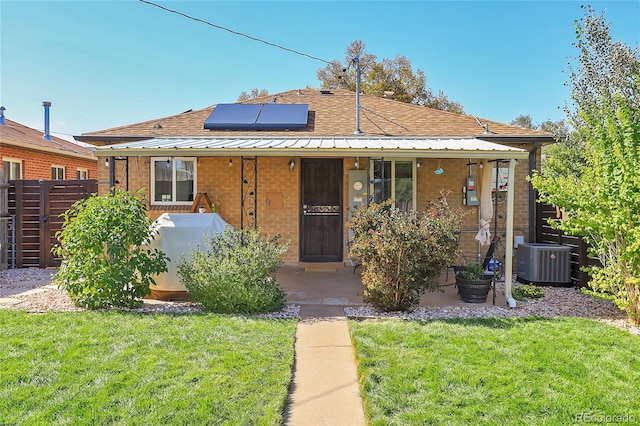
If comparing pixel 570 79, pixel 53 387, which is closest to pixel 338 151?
pixel 53 387

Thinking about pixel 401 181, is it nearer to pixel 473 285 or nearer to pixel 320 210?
pixel 320 210

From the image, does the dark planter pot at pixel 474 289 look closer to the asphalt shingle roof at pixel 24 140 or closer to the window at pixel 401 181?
the window at pixel 401 181

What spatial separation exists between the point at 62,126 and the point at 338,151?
1994cm

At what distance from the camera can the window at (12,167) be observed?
47.6 feet

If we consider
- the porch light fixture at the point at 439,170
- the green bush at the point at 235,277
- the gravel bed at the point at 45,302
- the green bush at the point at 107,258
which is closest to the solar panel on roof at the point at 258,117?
the porch light fixture at the point at 439,170

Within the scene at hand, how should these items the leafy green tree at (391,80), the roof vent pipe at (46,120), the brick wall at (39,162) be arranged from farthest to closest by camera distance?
the leafy green tree at (391,80)
the roof vent pipe at (46,120)
the brick wall at (39,162)

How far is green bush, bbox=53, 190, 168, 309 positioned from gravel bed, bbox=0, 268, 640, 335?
333mm

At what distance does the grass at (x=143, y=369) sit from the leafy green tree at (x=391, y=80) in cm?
1984

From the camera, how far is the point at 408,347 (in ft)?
15.3

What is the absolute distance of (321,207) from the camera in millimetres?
10328

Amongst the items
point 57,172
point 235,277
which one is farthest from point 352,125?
point 57,172

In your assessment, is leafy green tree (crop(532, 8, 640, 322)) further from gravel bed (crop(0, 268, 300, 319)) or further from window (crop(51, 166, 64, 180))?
window (crop(51, 166, 64, 180))

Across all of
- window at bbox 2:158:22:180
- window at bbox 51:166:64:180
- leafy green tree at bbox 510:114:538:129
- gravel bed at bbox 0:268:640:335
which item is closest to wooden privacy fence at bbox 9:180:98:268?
gravel bed at bbox 0:268:640:335

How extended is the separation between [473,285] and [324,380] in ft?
12.6
